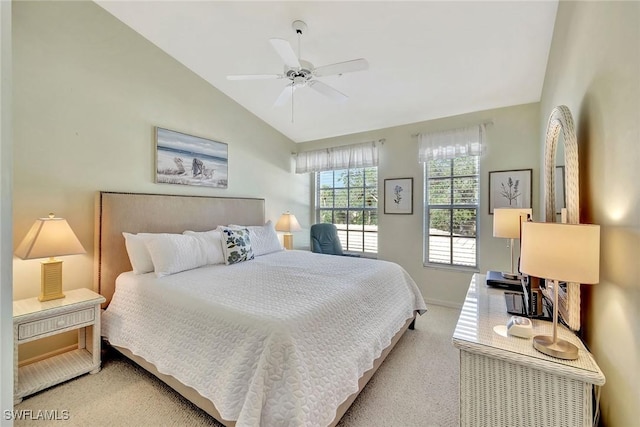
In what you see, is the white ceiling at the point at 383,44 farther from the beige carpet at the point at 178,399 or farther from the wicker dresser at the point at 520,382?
the beige carpet at the point at 178,399

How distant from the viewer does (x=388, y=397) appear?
77.9 inches

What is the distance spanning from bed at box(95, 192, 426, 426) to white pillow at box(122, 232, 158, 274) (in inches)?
2.1

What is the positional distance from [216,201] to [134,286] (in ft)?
4.94

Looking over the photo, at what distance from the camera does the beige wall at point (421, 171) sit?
10.7ft

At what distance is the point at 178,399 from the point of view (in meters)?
1.94

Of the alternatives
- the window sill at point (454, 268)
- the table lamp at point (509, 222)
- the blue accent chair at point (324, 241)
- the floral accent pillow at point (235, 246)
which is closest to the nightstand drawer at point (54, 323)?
the floral accent pillow at point (235, 246)

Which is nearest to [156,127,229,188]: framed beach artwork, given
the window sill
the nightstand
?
the nightstand

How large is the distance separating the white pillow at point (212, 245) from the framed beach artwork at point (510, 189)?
10.5 ft

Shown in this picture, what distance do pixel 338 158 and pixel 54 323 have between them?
148 inches

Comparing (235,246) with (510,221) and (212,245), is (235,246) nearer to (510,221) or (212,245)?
(212,245)

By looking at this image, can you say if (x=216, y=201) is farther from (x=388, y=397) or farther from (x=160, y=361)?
(x=388, y=397)

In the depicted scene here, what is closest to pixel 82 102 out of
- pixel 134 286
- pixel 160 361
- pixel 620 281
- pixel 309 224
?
pixel 134 286

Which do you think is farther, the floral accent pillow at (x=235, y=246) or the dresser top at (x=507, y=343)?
the floral accent pillow at (x=235, y=246)

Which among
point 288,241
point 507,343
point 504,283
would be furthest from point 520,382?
point 288,241
